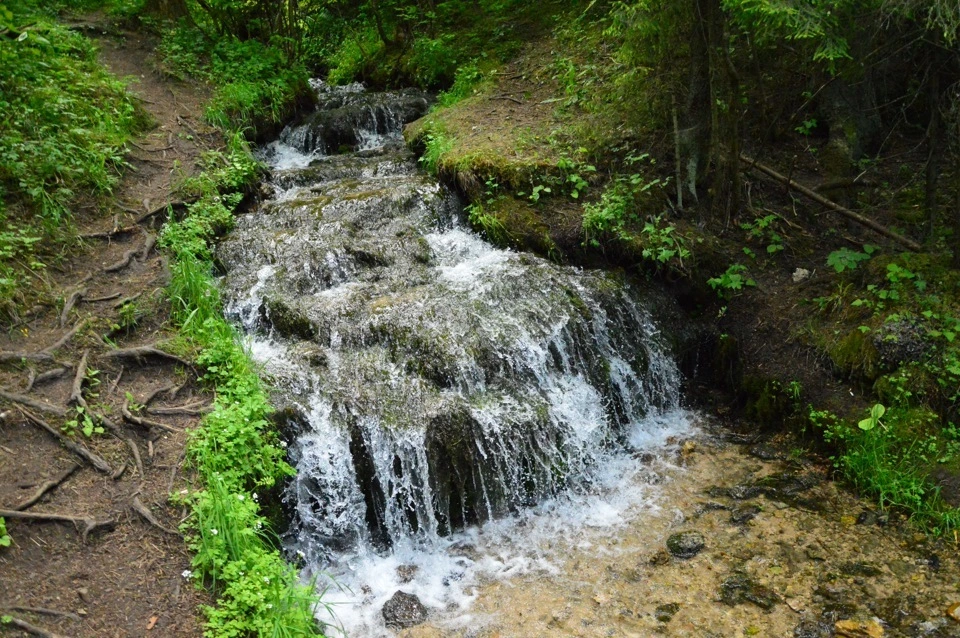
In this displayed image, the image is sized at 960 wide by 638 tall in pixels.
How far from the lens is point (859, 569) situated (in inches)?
201

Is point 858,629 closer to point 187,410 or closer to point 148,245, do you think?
point 187,410

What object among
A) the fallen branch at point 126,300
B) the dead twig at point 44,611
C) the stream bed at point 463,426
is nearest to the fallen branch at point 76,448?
the dead twig at point 44,611

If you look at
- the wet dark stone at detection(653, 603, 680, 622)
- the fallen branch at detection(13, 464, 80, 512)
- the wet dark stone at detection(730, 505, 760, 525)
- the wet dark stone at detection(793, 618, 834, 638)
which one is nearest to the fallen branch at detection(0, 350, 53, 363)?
the fallen branch at detection(13, 464, 80, 512)

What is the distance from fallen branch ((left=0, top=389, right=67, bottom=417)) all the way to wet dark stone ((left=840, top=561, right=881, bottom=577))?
6.30m

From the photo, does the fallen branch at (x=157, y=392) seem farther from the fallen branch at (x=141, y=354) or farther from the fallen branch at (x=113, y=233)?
the fallen branch at (x=113, y=233)

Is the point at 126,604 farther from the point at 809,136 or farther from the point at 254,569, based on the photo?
the point at 809,136

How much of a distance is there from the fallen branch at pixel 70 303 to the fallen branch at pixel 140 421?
50.1 inches

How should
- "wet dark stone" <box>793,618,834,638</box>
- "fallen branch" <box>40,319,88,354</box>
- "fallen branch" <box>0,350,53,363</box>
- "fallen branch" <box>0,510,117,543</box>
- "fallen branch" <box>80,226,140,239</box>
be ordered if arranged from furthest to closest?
1. "fallen branch" <box>80,226,140,239</box>
2. "fallen branch" <box>40,319,88,354</box>
3. "fallen branch" <box>0,350,53,363</box>
4. "wet dark stone" <box>793,618,834,638</box>
5. "fallen branch" <box>0,510,117,543</box>

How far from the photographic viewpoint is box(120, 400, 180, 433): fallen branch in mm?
5188

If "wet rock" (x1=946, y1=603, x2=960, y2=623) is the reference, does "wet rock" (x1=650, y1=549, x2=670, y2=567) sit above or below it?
above

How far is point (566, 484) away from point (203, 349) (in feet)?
12.4

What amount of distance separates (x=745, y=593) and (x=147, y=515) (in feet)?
14.9

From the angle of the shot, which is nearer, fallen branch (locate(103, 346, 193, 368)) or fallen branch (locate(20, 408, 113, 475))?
fallen branch (locate(20, 408, 113, 475))

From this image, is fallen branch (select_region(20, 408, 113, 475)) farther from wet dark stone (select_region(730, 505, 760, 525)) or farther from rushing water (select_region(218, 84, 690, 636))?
wet dark stone (select_region(730, 505, 760, 525))
